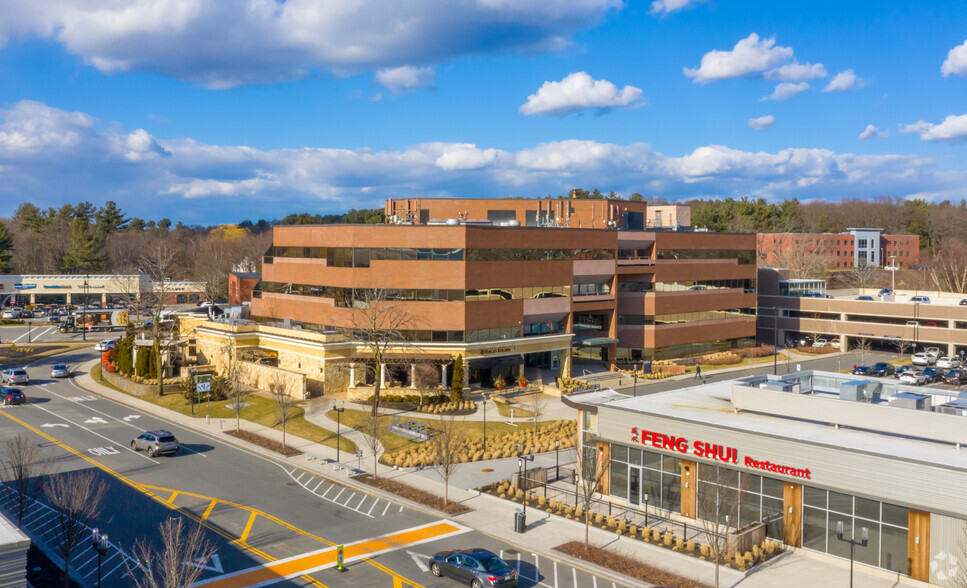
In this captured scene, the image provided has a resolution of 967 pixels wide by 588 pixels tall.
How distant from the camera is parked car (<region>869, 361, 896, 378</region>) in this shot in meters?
72.5

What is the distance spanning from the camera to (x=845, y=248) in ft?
557

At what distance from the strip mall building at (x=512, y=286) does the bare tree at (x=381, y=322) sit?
0.43 m

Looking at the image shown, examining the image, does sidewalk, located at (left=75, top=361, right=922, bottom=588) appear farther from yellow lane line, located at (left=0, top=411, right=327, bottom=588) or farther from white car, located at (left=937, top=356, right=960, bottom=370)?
white car, located at (left=937, top=356, right=960, bottom=370)

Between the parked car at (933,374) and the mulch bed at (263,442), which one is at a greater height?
the parked car at (933,374)

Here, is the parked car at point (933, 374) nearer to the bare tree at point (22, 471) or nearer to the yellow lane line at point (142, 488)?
the yellow lane line at point (142, 488)

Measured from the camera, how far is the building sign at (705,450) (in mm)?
29766

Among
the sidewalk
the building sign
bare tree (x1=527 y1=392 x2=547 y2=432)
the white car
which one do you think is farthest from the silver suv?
the white car

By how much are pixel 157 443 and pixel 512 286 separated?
31858 millimetres

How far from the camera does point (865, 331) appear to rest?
9025 centimetres

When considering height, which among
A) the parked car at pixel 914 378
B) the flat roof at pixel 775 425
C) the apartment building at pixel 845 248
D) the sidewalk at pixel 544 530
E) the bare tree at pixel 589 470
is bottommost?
the sidewalk at pixel 544 530

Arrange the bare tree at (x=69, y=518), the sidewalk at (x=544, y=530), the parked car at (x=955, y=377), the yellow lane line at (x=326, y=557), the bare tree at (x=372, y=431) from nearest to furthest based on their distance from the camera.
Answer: the bare tree at (x=69, y=518) → the yellow lane line at (x=326, y=557) → the sidewalk at (x=544, y=530) → the bare tree at (x=372, y=431) → the parked car at (x=955, y=377)

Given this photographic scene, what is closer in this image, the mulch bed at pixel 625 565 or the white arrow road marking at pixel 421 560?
the mulch bed at pixel 625 565

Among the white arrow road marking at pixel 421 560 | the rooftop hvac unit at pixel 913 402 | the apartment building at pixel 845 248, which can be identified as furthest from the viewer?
the apartment building at pixel 845 248

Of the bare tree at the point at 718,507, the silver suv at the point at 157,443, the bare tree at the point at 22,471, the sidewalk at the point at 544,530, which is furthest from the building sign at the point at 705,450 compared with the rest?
the silver suv at the point at 157,443
